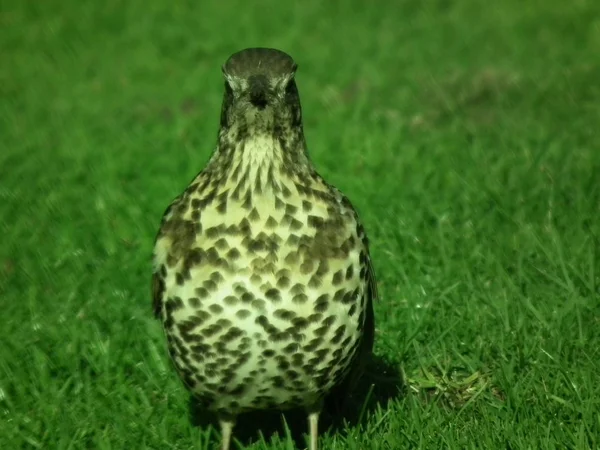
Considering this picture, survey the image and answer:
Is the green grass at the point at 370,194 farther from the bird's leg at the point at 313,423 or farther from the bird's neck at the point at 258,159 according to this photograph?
the bird's neck at the point at 258,159

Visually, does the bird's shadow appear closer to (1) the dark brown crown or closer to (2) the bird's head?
(2) the bird's head

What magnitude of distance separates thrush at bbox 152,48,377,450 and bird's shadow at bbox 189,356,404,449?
693 mm

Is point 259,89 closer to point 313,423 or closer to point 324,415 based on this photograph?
point 313,423

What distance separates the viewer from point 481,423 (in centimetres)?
489

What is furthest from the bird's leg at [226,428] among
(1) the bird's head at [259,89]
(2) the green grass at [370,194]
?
(1) the bird's head at [259,89]

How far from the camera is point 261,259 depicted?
14.0 ft

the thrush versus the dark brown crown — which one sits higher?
the dark brown crown

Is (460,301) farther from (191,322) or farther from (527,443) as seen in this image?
(191,322)

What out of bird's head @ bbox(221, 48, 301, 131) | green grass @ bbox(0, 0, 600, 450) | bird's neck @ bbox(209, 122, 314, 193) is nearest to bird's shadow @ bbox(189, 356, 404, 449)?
green grass @ bbox(0, 0, 600, 450)

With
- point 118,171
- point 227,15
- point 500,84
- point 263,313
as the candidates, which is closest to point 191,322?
point 263,313

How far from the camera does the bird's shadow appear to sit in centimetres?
518

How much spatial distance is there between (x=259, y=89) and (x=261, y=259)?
0.61 m

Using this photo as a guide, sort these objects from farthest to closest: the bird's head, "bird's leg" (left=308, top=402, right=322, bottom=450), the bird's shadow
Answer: the bird's shadow
"bird's leg" (left=308, top=402, right=322, bottom=450)
the bird's head

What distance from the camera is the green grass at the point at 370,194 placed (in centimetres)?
521
